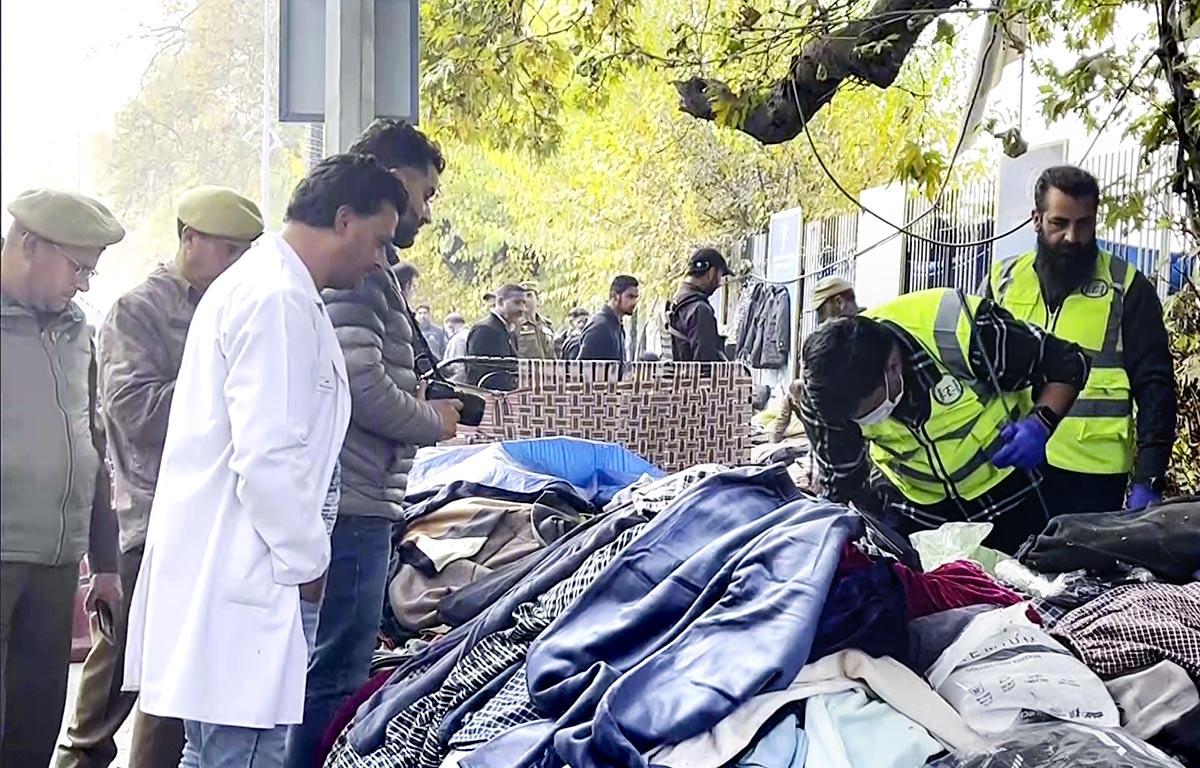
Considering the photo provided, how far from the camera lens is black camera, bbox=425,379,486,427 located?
421 cm

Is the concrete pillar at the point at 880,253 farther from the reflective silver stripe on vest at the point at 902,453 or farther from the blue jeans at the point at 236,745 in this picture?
the blue jeans at the point at 236,745

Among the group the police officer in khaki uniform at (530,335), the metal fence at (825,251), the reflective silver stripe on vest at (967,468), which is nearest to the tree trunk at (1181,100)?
the reflective silver stripe on vest at (967,468)

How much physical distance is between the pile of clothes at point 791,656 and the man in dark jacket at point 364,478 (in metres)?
0.40

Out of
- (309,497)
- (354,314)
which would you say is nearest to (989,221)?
(354,314)

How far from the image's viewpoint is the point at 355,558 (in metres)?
3.73

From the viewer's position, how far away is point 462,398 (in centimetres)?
429

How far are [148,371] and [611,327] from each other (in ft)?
21.4

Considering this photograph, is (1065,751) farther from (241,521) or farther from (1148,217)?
(1148,217)

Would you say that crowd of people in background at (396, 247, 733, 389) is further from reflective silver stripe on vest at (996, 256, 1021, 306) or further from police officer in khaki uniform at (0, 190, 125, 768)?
police officer in khaki uniform at (0, 190, 125, 768)

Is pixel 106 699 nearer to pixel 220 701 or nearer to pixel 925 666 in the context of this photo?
pixel 220 701

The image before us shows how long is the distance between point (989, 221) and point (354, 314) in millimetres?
7427

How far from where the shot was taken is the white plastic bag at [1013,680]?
252 centimetres

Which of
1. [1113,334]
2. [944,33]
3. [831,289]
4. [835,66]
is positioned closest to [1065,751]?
[1113,334]

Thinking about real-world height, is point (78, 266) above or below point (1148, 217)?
below
